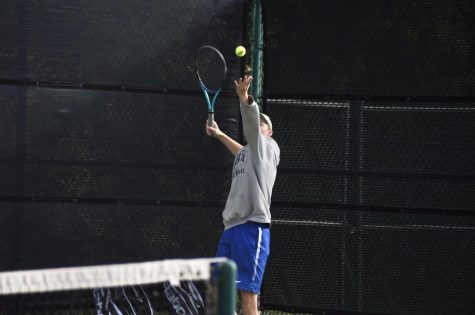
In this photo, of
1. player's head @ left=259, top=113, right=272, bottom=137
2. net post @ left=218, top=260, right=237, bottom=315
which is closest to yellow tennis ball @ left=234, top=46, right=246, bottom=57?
player's head @ left=259, top=113, right=272, bottom=137

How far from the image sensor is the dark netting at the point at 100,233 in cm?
709

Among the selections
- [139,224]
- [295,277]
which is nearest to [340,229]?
[295,277]

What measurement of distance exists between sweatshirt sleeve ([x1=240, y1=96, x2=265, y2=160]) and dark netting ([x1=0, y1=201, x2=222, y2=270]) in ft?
3.29

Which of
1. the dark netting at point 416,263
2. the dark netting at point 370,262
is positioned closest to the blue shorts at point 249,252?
the dark netting at point 370,262

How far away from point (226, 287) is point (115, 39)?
4.31 meters

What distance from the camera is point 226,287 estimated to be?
321cm

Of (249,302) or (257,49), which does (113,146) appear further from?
(249,302)

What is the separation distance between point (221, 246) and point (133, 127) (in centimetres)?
121

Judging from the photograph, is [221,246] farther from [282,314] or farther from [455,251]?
[455,251]

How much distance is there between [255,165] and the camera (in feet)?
21.4

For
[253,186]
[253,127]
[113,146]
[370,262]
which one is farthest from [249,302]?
[113,146]

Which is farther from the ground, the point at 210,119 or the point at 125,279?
the point at 210,119

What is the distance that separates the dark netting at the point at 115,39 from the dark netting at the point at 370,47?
0.38 m

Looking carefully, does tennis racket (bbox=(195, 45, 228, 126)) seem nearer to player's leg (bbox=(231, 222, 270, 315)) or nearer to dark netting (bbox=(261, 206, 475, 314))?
dark netting (bbox=(261, 206, 475, 314))
